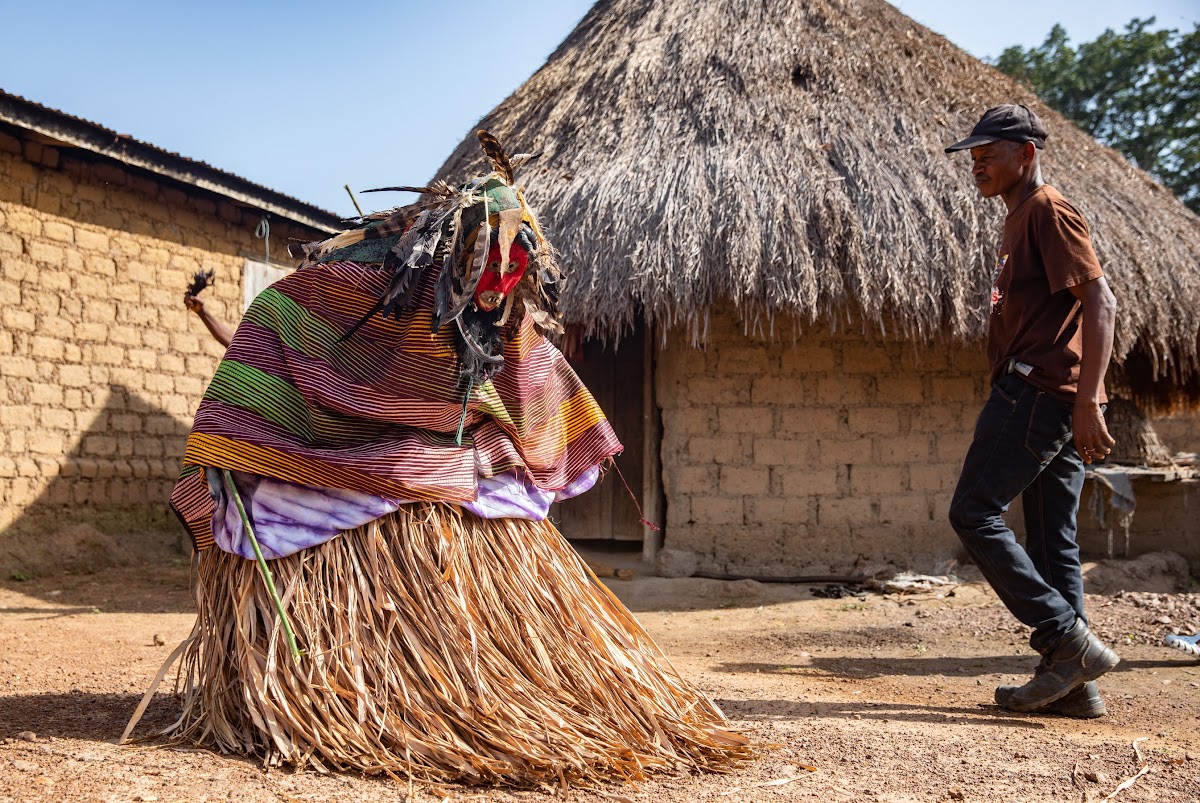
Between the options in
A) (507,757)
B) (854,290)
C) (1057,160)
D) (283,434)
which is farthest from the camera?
(1057,160)

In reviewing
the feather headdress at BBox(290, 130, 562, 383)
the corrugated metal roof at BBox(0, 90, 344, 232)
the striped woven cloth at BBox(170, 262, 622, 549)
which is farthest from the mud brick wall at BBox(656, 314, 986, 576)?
the striped woven cloth at BBox(170, 262, 622, 549)

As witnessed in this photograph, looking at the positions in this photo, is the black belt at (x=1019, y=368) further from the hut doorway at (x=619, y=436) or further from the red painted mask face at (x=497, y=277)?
the hut doorway at (x=619, y=436)

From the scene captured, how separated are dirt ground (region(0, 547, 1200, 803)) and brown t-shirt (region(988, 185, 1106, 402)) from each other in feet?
3.46

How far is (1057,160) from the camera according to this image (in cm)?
724

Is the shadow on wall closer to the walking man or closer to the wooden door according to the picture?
the wooden door

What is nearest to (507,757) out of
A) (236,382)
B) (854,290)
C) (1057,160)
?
(236,382)

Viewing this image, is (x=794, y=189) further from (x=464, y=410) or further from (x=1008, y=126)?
(x=464, y=410)

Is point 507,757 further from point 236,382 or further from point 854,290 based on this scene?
point 854,290

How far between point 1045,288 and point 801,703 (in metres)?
1.49

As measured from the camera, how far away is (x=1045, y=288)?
300 cm

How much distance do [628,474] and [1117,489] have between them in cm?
333

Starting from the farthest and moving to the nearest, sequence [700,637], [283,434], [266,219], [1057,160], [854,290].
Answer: [266,219]
[1057,160]
[854,290]
[700,637]
[283,434]

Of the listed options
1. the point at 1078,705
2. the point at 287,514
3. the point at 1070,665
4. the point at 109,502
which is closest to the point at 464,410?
the point at 287,514

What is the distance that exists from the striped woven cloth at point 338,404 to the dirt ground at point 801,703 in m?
0.63
